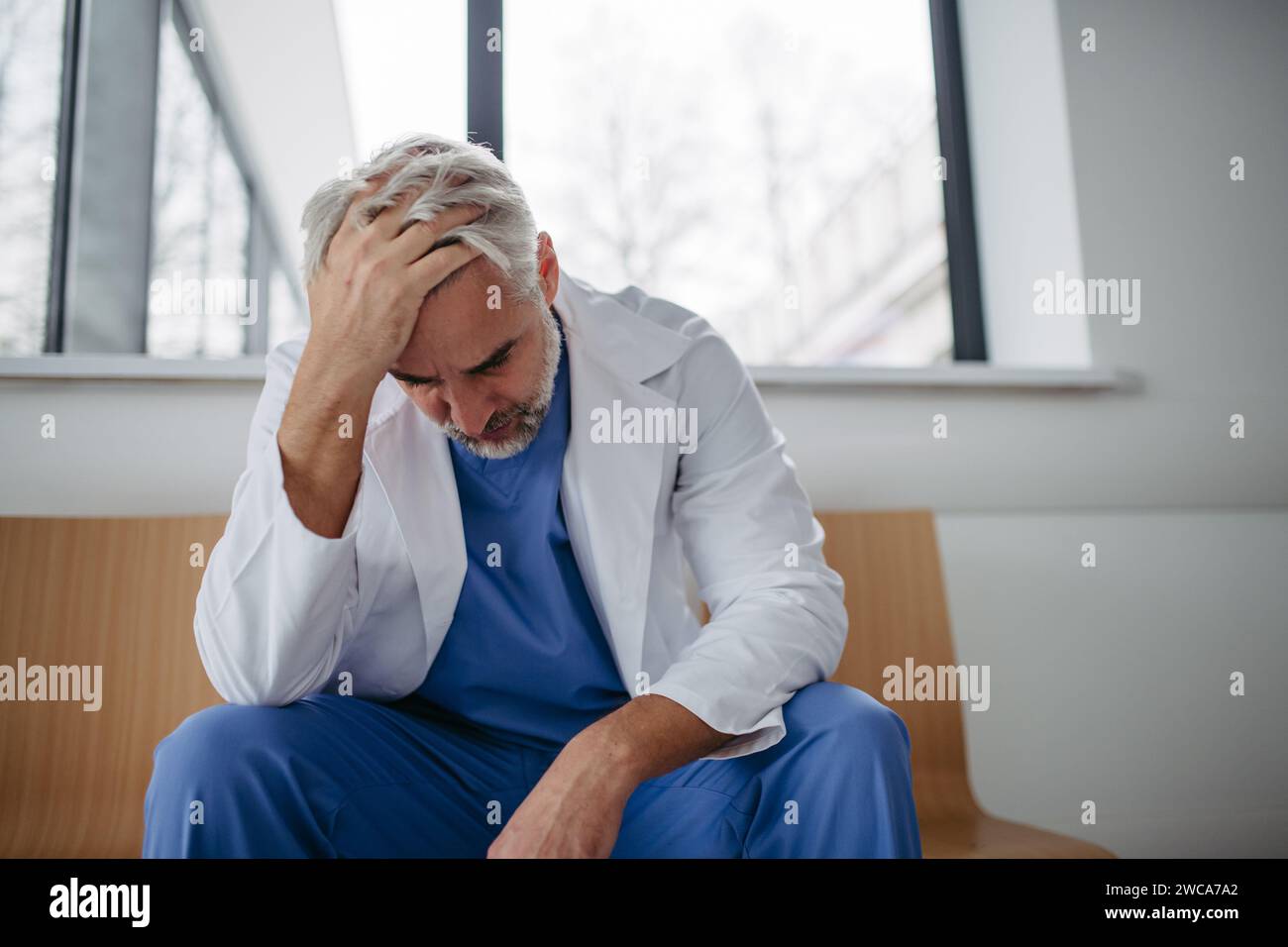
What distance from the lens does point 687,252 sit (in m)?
2.30

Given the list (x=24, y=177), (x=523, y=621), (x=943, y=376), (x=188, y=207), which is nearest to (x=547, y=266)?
(x=523, y=621)

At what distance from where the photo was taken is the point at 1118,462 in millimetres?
1944

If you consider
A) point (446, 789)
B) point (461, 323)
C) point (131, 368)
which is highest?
point (131, 368)

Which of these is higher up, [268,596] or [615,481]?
[615,481]

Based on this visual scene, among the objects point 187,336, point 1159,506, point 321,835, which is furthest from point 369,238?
point 187,336

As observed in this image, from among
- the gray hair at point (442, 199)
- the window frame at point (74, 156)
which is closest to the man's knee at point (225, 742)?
the gray hair at point (442, 199)

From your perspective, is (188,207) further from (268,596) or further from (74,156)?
(268,596)

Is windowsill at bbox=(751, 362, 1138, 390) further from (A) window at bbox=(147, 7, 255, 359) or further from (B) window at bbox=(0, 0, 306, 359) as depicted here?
(A) window at bbox=(147, 7, 255, 359)

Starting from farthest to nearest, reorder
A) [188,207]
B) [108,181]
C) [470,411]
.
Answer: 1. [188,207]
2. [108,181]
3. [470,411]

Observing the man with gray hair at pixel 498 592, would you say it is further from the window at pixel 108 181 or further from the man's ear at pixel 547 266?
the window at pixel 108 181

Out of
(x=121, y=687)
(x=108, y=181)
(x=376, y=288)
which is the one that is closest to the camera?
(x=376, y=288)

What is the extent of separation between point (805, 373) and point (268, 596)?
1.22m
